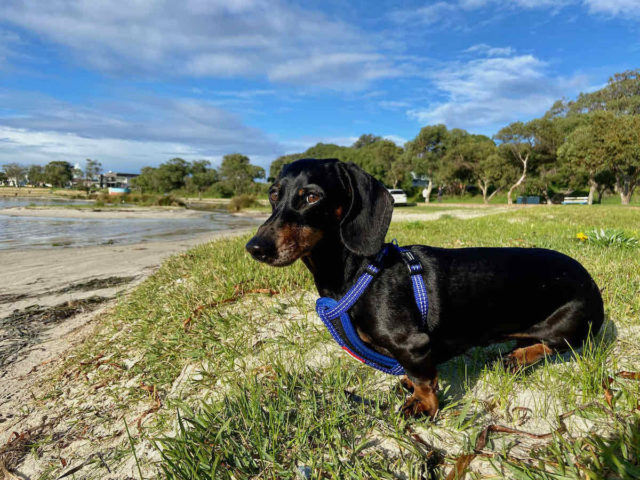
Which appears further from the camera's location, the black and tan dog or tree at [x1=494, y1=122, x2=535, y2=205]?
tree at [x1=494, y1=122, x2=535, y2=205]

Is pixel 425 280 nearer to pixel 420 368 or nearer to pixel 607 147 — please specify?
pixel 420 368

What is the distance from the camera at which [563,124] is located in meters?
36.0

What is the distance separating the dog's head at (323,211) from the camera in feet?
5.88

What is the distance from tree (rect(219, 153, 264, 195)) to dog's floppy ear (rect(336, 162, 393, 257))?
219ft

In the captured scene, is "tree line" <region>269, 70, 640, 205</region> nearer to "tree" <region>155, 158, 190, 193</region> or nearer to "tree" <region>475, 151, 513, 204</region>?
"tree" <region>475, 151, 513, 204</region>

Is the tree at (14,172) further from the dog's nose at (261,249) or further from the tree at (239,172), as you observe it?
the dog's nose at (261,249)

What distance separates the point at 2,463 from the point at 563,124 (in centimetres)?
4626

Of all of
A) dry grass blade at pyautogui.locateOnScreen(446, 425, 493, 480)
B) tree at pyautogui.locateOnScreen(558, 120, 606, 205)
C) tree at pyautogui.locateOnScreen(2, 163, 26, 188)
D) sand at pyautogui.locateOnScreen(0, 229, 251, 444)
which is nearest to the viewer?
dry grass blade at pyautogui.locateOnScreen(446, 425, 493, 480)

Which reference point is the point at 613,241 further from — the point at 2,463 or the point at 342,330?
the point at 2,463

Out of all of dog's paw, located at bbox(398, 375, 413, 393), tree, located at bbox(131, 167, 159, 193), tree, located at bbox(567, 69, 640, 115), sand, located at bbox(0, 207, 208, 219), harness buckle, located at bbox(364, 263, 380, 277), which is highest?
tree, located at bbox(567, 69, 640, 115)

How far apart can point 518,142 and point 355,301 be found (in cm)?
4037

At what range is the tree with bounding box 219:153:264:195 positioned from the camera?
219ft

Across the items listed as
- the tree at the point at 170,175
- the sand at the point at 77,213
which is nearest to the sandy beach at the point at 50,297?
the sand at the point at 77,213

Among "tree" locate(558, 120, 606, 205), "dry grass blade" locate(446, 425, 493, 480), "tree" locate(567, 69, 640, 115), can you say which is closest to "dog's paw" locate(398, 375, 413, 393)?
"dry grass blade" locate(446, 425, 493, 480)
